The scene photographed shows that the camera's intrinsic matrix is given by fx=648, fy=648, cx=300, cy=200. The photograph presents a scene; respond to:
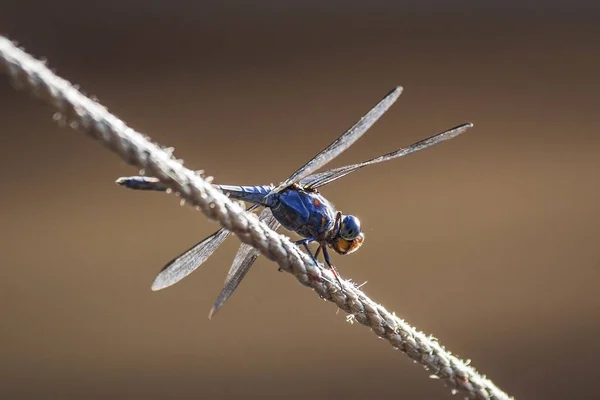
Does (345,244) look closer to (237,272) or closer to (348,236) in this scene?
(348,236)

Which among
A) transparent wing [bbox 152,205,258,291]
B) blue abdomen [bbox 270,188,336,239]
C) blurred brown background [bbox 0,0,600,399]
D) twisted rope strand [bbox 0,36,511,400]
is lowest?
twisted rope strand [bbox 0,36,511,400]

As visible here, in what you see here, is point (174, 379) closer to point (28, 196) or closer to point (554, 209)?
point (28, 196)

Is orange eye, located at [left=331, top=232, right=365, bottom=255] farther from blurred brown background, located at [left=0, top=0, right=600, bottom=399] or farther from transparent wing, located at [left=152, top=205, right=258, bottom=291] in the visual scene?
blurred brown background, located at [left=0, top=0, right=600, bottom=399]

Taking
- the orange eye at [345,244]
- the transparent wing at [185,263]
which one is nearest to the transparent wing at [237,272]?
the transparent wing at [185,263]

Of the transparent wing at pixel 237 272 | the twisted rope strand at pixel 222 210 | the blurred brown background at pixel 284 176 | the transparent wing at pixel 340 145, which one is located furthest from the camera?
the blurred brown background at pixel 284 176

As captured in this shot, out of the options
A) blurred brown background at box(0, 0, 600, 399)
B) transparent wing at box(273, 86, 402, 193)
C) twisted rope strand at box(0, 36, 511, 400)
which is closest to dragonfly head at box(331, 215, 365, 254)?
transparent wing at box(273, 86, 402, 193)

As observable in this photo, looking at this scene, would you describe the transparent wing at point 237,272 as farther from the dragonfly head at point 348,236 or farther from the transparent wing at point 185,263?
the dragonfly head at point 348,236

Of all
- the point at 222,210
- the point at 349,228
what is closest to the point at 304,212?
the point at 349,228
